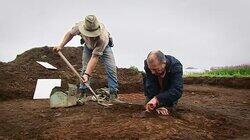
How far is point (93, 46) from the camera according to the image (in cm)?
773

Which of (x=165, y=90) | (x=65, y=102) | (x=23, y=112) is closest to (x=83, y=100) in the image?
(x=65, y=102)

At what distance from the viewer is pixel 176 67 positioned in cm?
609

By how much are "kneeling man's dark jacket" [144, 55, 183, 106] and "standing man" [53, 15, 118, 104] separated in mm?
1399

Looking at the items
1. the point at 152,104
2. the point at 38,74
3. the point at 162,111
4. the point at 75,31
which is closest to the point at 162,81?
the point at 162,111

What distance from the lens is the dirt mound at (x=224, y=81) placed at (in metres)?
13.2

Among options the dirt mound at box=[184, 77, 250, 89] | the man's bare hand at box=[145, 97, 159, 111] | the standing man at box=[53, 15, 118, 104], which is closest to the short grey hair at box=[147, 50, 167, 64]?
the man's bare hand at box=[145, 97, 159, 111]

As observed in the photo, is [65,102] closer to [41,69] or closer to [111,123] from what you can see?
[111,123]

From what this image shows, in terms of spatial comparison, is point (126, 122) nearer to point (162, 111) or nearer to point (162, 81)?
point (162, 111)

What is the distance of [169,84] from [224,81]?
25.5 feet

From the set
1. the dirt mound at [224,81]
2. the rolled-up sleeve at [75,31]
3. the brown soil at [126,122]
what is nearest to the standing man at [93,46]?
the rolled-up sleeve at [75,31]

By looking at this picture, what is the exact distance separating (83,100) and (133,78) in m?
7.22

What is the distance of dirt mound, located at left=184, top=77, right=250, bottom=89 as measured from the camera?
13.2 meters

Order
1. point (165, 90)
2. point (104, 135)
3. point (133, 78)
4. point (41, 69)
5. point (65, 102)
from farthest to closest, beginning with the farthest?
point (133, 78) → point (41, 69) → point (65, 102) → point (165, 90) → point (104, 135)

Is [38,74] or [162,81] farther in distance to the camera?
[38,74]
